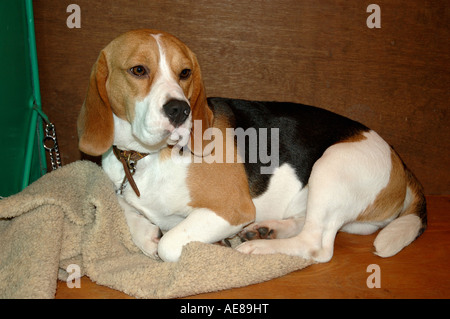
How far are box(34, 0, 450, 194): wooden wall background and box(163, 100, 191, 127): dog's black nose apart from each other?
4.47ft

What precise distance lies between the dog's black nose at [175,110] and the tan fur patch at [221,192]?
431mm

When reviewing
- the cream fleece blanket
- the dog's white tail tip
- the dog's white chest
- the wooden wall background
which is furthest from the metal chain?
the dog's white tail tip

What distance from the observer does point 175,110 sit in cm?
210

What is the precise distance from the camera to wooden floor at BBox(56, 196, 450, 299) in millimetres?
2254

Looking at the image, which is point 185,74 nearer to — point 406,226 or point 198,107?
point 198,107

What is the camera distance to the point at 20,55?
9.75ft

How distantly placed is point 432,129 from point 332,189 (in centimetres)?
162

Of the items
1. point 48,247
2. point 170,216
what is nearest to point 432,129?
point 170,216

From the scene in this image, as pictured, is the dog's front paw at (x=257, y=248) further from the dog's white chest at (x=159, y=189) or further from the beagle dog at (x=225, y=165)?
the dog's white chest at (x=159, y=189)

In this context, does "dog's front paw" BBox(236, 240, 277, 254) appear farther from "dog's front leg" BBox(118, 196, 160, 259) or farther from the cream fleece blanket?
"dog's front leg" BBox(118, 196, 160, 259)

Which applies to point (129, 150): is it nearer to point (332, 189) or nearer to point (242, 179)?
point (242, 179)

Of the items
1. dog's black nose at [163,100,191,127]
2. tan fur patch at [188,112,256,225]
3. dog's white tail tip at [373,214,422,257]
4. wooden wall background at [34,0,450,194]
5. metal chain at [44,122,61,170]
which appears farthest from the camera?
wooden wall background at [34,0,450,194]

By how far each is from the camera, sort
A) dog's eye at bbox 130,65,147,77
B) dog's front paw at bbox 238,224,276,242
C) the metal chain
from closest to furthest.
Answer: dog's eye at bbox 130,65,147,77
dog's front paw at bbox 238,224,276,242
the metal chain

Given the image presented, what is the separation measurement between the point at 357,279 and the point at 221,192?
0.85 meters
